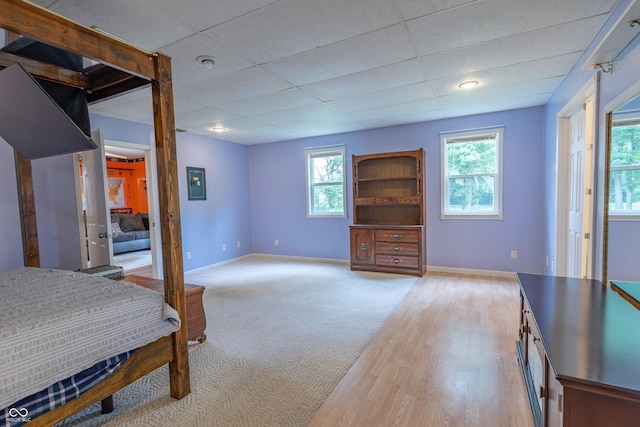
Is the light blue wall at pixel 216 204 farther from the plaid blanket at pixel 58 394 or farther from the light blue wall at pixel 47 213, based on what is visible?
the plaid blanket at pixel 58 394

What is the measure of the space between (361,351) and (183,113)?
140 inches

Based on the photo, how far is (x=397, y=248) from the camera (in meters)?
4.60

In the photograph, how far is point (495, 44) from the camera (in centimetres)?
232

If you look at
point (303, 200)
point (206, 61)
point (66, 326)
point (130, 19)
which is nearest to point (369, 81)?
point (206, 61)

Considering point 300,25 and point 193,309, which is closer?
point 300,25

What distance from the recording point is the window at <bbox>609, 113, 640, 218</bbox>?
1.66 metres

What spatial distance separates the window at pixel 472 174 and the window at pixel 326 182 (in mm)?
1758

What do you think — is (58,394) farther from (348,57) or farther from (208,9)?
(348,57)

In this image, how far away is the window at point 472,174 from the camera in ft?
14.3

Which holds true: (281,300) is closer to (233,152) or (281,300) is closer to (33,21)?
(33,21)

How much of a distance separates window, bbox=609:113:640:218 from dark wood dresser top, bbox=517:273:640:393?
1.64 ft

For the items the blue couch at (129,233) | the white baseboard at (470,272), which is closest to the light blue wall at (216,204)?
the blue couch at (129,233)

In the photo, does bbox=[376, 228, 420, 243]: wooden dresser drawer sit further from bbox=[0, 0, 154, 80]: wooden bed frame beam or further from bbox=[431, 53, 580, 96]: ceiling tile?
bbox=[0, 0, 154, 80]: wooden bed frame beam

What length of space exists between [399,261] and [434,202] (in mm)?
1090
